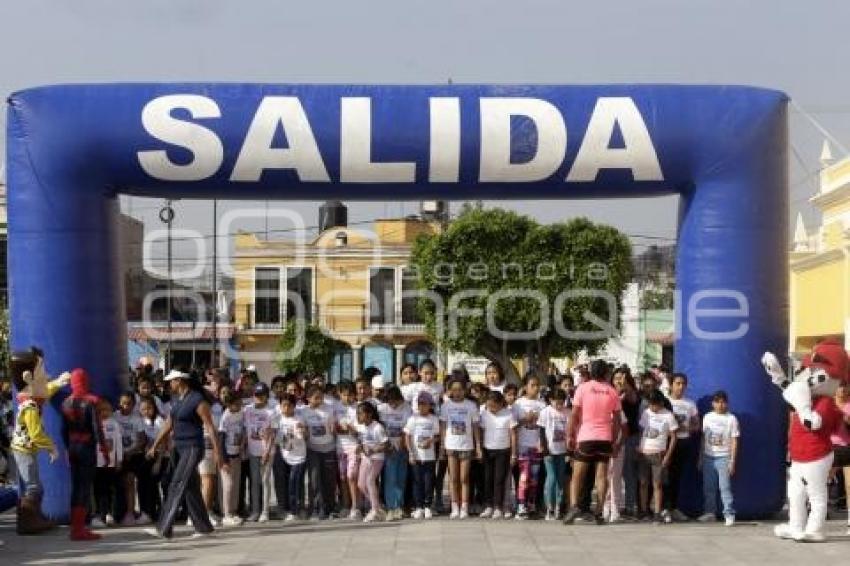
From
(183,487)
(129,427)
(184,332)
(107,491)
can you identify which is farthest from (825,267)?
(184,332)

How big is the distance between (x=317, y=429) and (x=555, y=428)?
2.32 metres

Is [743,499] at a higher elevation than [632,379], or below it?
below

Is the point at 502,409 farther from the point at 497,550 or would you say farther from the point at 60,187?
the point at 60,187

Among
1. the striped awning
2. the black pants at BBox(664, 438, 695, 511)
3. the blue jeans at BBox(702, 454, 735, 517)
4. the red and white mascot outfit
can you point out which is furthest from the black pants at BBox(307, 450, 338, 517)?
the striped awning

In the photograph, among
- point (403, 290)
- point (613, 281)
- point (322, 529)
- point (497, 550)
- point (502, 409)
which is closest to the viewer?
point (497, 550)

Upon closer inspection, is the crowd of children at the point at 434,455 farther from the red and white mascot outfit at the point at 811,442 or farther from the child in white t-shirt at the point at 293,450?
the red and white mascot outfit at the point at 811,442

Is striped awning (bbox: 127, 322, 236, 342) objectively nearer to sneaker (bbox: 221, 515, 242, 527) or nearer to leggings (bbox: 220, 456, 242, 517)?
leggings (bbox: 220, 456, 242, 517)

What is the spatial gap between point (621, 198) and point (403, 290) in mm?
34701

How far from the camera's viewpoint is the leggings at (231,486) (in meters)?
13.0

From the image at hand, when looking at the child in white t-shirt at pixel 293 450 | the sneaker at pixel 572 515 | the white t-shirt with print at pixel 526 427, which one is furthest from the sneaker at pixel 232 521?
the sneaker at pixel 572 515

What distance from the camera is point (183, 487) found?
11.7 meters

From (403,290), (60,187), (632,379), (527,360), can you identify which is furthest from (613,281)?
(60,187)

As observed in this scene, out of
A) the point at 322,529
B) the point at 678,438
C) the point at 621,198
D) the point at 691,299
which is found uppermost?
the point at 621,198

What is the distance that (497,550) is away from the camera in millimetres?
10844
